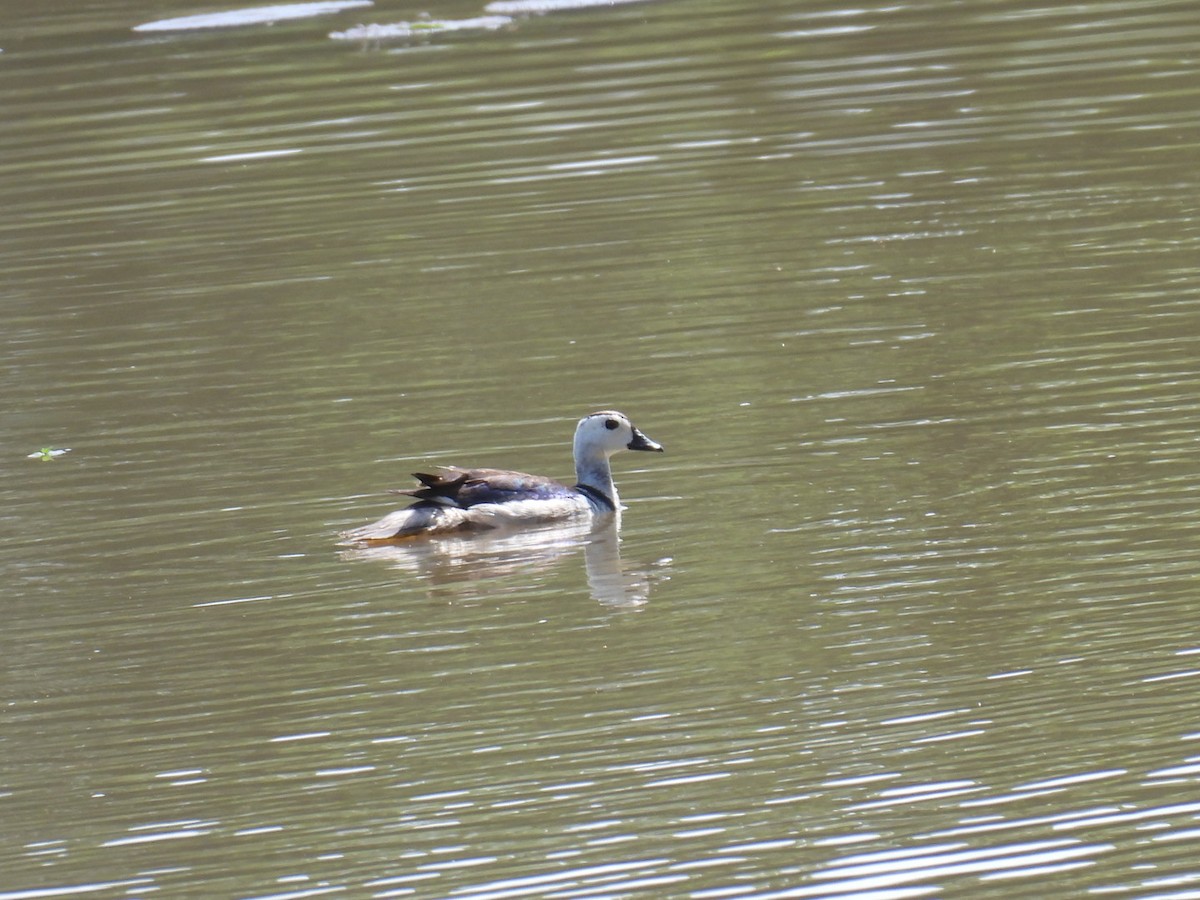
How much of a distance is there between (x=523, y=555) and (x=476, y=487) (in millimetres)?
443

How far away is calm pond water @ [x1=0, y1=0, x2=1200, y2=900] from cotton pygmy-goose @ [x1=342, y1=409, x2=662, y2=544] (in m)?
0.16

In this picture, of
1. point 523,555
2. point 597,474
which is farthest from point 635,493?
point 523,555

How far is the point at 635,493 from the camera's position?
12648 mm

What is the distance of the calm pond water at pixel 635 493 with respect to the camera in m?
7.74

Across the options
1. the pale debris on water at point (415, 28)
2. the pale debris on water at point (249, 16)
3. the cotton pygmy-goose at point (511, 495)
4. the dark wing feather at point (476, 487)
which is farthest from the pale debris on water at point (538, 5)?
the dark wing feather at point (476, 487)

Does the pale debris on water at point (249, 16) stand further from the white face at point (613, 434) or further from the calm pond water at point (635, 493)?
the white face at point (613, 434)

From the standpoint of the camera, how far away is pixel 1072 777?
773 centimetres

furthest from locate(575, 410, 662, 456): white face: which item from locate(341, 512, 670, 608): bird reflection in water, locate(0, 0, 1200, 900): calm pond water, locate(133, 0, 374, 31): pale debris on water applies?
locate(133, 0, 374, 31): pale debris on water

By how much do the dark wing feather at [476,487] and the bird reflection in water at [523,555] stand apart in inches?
9.1

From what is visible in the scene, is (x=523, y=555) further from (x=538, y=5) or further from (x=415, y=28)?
(x=538, y=5)

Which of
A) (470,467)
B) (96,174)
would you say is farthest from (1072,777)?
(96,174)

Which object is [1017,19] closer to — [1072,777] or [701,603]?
[701,603]

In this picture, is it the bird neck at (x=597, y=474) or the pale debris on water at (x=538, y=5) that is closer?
the bird neck at (x=597, y=474)

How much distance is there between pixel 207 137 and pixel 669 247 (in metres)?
9.08
